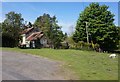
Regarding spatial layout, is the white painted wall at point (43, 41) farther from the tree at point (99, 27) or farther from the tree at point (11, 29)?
the tree at point (99, 27)

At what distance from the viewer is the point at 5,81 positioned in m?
14.8

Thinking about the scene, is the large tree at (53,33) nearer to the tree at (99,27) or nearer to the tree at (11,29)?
the tree at (99,27)

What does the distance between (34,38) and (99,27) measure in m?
23.8

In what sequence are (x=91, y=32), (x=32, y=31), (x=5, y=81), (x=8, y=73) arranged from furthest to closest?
(x=32, y=31), (x=91, y=32), (x=8, y=73), (x=5, y=81)

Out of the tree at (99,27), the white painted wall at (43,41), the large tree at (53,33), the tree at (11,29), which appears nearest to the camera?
the tree at (11,29)

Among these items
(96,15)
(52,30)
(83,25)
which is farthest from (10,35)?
(96,15)

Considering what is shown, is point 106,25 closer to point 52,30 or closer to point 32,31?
point 52,30

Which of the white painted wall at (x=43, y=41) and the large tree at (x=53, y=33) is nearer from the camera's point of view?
the large tree at (x=53, y=33)

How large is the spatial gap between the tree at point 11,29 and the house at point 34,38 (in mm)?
4942

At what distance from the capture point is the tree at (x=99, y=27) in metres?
68.9

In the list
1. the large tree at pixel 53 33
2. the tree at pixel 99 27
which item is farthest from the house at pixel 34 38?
the tree at pixel 99 27

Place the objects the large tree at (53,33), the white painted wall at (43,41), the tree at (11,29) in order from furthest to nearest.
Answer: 1. the white painted wall at (43,41)
2. the large tree at (53,33)
3. the tree at (11,29)

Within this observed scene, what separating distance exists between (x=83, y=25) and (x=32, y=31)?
2674 centimetres

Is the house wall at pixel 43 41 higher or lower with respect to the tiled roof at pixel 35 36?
lower
